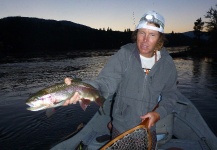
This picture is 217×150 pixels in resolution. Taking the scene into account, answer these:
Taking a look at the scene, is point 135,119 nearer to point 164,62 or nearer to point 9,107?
point 164,62

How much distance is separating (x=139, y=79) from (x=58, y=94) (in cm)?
125

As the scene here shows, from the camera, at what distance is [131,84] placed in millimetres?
3502

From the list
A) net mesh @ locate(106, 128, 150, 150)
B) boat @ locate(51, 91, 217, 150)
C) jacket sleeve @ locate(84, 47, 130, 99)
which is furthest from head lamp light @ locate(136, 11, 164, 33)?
boat @ locate(51, 91, 217, 150)

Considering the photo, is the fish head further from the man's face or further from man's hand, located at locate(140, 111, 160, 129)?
the man's face

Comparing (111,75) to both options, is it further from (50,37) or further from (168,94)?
(50,37)

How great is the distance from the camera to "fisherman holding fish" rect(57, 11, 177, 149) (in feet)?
11.3

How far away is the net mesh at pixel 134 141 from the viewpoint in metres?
3.23

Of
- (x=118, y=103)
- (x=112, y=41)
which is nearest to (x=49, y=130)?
(x=118, y=103)

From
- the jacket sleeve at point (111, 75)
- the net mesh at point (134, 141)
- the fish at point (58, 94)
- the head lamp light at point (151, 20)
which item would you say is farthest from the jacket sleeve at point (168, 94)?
the fish at point (58, 94)

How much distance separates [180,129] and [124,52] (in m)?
4.89

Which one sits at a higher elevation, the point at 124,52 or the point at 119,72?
the point at 124,52

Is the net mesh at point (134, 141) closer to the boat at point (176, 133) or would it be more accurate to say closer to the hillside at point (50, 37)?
the boat at point (176, 133)

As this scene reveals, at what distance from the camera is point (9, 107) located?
48.9 feet

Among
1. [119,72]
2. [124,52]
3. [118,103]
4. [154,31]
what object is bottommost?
[118,103]
